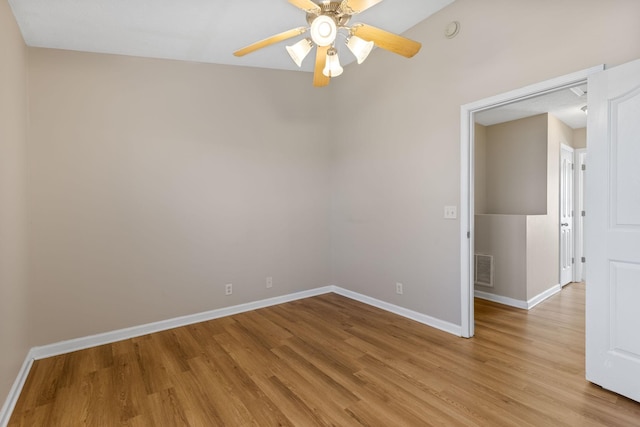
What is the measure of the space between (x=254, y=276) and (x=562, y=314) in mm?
3501

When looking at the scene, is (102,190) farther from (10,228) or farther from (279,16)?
(279,16)

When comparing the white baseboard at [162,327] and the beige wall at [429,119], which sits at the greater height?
the beige wall at [429,119]

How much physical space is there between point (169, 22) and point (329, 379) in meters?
3.10

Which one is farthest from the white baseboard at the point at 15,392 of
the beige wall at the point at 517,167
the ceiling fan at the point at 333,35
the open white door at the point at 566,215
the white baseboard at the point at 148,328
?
the open white door at the point at 566,215

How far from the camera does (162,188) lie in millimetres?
3209

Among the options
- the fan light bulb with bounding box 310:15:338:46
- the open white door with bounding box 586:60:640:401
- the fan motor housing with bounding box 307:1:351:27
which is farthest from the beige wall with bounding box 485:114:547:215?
the fan light bulb with bounding box 310:15:338:46

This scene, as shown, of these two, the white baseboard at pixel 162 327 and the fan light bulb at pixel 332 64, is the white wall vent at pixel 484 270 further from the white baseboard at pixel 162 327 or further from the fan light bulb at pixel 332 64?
the fan light bulb at pixel 332 64

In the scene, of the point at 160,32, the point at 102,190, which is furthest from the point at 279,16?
the point at 102,190

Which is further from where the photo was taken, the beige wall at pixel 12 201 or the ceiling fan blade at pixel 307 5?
the beige wall at pixel 12 201

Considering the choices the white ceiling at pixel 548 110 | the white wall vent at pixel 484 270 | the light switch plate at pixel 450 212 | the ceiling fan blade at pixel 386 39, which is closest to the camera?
the ceiling fan blade at pixel 386 39

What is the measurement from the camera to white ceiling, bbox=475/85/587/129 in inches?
142

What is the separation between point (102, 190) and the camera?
293 centimetres

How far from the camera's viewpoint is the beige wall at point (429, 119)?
2180 mm

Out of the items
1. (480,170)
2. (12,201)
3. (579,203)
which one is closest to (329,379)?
(12,201)
